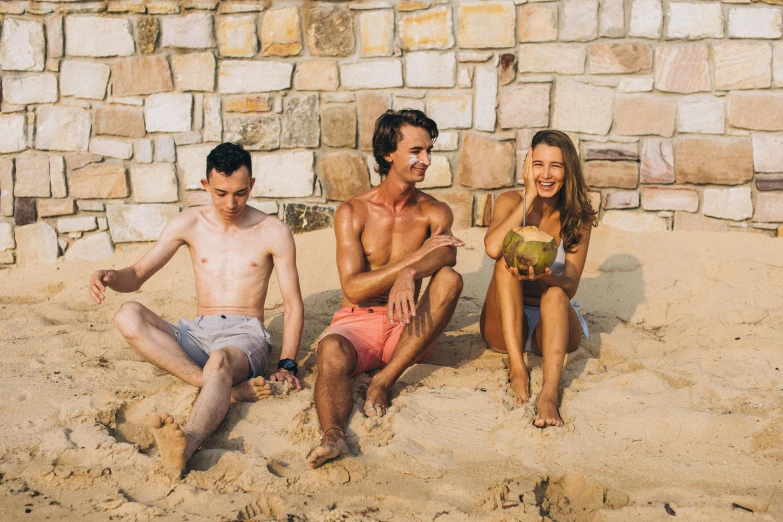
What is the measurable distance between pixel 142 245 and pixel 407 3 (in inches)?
113

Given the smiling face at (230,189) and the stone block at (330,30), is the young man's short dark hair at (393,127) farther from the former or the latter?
the stone block at (330,30)

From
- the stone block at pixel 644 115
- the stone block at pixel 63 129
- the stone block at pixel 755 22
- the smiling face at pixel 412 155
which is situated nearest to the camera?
the smiling face at pixel 412 155

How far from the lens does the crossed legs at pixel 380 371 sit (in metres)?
3.47

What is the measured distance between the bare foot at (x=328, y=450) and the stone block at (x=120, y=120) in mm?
3918

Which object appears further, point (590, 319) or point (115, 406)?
point (590, 319)

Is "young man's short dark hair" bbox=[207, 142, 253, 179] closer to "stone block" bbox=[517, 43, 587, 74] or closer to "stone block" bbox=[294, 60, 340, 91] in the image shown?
"stone block" bbox=[294, 60, 340, 91]

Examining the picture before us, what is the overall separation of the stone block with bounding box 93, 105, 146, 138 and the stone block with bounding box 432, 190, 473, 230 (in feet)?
7.98

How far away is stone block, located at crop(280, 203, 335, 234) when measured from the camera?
20.6ft

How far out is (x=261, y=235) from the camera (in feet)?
14.0

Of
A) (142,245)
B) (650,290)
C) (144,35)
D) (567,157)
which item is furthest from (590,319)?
(144,35)

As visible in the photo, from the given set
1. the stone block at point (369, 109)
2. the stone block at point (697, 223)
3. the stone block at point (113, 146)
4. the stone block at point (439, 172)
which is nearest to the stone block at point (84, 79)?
the stone block at point (113, 146)

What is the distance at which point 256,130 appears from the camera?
20.4 feet

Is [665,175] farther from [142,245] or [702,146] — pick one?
[142,245]

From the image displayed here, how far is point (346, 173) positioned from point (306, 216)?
0.47 m
